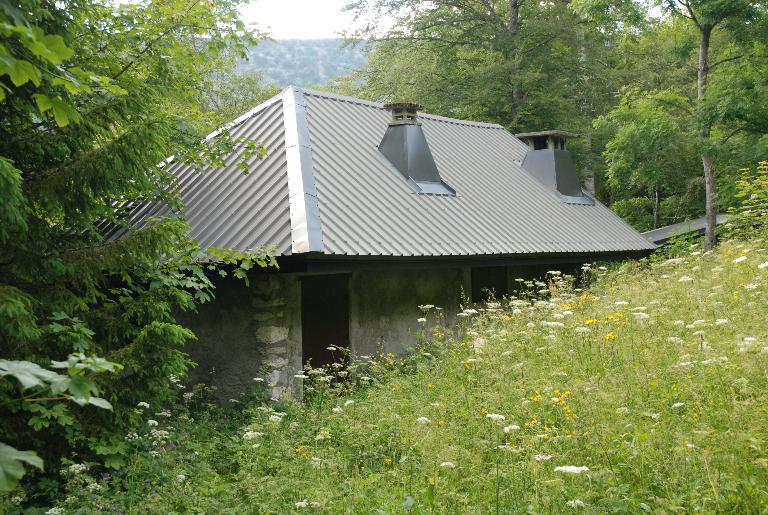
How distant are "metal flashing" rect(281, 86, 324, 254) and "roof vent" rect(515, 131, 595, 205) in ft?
20.3

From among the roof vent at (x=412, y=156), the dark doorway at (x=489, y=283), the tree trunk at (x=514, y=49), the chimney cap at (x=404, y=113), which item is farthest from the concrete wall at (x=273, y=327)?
the tree trunk at (x=514, y=49)

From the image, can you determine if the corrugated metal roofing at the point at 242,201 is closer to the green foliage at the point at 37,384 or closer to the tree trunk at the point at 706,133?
the green foliage at the point at 37,384

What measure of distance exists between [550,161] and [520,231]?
425cm

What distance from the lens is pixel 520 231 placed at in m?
11.9

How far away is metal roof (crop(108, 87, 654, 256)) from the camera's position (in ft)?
28.8

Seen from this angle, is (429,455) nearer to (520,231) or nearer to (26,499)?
(26,499)

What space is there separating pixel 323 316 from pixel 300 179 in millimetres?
1878

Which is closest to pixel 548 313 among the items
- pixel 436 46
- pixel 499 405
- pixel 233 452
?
pixel 499 405

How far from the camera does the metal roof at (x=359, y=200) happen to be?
8.78m

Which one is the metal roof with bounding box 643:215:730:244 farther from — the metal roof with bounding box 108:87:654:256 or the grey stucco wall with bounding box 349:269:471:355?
the grey stucco wall with bounding box 349:269:471:355

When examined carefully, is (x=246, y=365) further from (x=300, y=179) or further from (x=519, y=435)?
(x=519, y=435)

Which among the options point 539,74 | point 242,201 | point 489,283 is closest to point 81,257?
point 242,201

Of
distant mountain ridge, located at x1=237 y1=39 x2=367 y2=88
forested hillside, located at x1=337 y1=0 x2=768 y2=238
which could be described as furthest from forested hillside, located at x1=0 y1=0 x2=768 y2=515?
distant mountain ridge, located at x1=237 y1=39 x2=367 y2=88

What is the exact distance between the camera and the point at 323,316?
31.0ft
